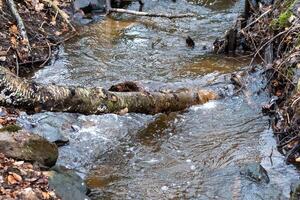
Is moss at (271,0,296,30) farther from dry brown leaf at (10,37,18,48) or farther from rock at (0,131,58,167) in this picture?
dry brown leaf at (10,37,18,48)

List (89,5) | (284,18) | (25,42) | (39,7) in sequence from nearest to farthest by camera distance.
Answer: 1. (284,18)
2. (25,42)
3. (39,7)
4. (89,5)

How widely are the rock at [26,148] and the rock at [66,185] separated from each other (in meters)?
0.17

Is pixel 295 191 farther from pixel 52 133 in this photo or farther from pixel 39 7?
pixel 39 7

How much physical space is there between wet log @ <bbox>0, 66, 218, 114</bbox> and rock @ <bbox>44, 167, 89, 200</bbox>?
24.7 inches

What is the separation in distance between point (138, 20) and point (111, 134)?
5040 millimetres

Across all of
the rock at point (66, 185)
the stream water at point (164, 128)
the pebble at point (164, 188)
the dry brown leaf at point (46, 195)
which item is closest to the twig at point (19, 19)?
the stream water at point (164, 128)

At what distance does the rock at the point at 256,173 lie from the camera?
4984 millimetres

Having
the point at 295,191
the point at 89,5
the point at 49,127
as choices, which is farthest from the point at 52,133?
the point at 89,5

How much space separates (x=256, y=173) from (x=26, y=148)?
7.69ft

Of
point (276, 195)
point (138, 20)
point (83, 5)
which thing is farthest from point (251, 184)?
point (83, 5)

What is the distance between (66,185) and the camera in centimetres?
445

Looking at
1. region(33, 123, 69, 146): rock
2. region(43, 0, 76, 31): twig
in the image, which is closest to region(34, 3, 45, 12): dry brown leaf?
region(43, 0, 76, 31): twig

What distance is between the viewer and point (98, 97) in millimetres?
5301

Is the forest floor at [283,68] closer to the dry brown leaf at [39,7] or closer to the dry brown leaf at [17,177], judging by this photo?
the dry brown leaf at [17,177]
